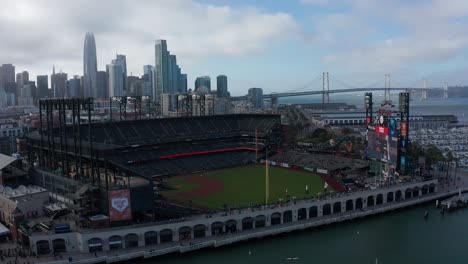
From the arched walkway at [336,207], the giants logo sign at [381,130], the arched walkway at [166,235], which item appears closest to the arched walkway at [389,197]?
the arched walkway at [336,207]

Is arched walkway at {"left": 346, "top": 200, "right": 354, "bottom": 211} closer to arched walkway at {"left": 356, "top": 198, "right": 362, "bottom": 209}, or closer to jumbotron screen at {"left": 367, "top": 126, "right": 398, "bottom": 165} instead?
arched walkway at {"left": 356, "top": 198, "right": 362, "bottom": 209}


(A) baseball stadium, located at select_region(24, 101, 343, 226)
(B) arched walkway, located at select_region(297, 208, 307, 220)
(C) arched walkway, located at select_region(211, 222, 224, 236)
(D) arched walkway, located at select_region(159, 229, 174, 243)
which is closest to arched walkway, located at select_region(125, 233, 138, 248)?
(A) baseball stadium, located at select_region(24, 101, 343, 226)

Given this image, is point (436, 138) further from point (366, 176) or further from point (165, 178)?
point (165, 178)

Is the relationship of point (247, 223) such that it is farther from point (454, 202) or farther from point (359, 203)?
point (454, 202)

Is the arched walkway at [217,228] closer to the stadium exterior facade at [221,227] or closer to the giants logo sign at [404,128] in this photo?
the stadium exterior facade at [221,227]

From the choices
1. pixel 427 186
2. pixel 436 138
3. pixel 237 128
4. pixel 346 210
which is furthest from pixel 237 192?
pixel 436 138

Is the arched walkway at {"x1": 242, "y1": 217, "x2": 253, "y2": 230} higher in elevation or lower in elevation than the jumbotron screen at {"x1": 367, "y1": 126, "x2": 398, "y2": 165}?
lower
